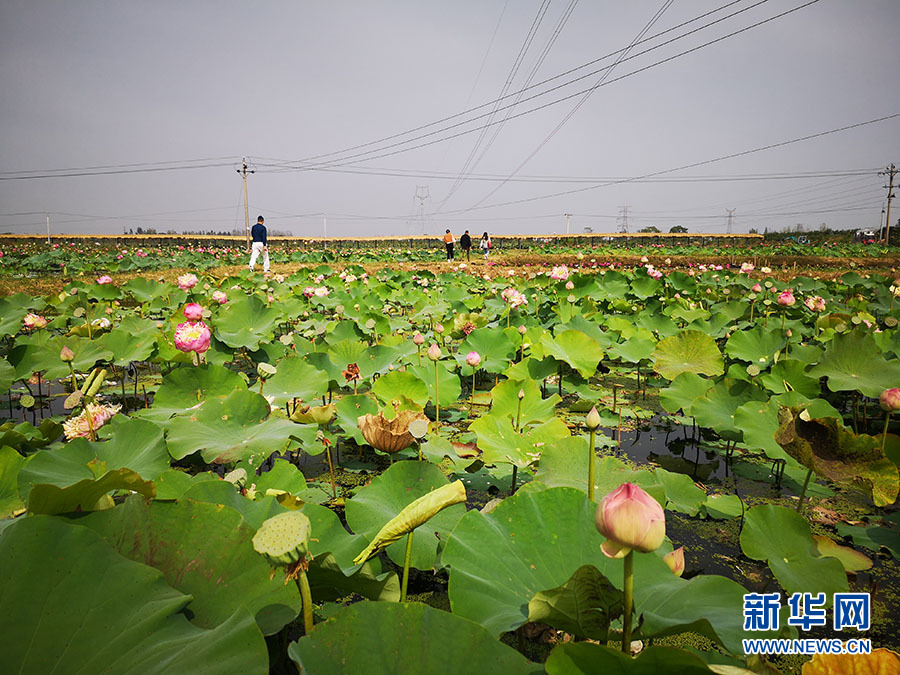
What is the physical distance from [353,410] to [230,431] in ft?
1.55

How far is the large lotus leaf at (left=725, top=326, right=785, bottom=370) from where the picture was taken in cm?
265

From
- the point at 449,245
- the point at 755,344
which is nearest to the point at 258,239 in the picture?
the point at 449,245

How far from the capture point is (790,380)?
220cm

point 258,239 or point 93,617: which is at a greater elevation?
point 258,239

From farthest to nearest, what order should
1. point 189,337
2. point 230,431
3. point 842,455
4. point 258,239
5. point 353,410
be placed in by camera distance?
point 258,239, point 189,337, point 353,410, point 230,431, point 842,455

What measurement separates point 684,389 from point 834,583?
120 centimetres

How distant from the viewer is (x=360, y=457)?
2.11m

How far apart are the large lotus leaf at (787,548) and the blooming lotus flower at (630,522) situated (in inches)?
29.7

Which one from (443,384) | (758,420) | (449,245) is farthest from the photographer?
(449,245)

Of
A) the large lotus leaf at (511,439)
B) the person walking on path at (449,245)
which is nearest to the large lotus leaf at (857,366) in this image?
the large lotus leaf at (511,439)

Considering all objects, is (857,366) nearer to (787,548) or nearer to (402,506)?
(787,548)

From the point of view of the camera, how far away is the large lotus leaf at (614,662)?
47 centimetres

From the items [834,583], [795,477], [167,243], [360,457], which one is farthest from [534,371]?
[167,243]

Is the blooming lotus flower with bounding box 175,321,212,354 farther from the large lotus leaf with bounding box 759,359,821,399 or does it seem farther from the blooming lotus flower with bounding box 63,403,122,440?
the large lotus leaf with bounding box 759,359,821,399
